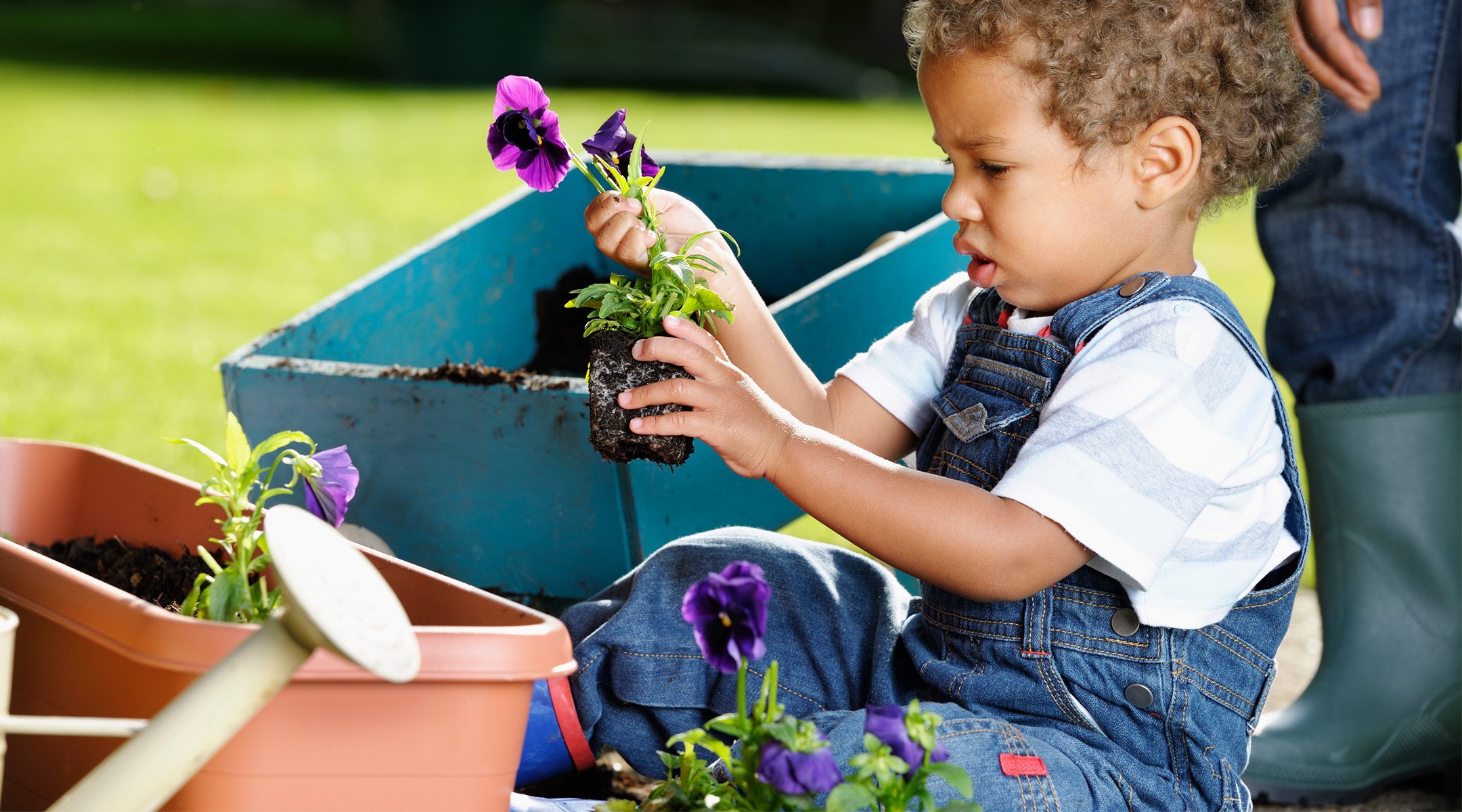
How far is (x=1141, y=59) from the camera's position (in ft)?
4.56

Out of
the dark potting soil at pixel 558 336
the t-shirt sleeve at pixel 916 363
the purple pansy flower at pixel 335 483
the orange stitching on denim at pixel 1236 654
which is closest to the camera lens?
the purple pansy flower at pixel 335 483

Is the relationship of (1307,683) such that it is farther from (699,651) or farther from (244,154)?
(244,154)

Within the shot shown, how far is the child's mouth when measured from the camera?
1.48 metres

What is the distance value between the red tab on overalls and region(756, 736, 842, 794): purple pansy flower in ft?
1.06

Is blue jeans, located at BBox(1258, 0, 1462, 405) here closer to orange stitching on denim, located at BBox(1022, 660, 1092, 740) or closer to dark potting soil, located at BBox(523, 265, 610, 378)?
orange stitching on denim, located at BBox(1022, 660, 1092, 740)

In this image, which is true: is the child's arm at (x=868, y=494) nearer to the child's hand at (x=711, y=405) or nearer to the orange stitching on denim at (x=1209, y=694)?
the child's hand at (x=711, y=405)

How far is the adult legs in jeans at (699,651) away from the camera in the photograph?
5.05 ft

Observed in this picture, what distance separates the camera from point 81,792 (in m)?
0.86

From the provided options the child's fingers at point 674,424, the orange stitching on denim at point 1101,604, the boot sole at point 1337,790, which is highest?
the child's fingers at point 674,424

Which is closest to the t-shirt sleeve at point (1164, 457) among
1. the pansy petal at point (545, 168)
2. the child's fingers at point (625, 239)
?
the child's fingers at point (625, 239)

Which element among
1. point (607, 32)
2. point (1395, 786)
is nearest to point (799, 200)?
point (1395, 786)

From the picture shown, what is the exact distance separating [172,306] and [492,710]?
3442mm

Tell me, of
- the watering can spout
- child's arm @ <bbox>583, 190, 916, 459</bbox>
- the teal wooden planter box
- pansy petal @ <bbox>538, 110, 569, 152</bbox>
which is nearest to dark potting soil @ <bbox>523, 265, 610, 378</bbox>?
the teal wooden planter box

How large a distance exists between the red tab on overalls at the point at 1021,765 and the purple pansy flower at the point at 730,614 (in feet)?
1.13
